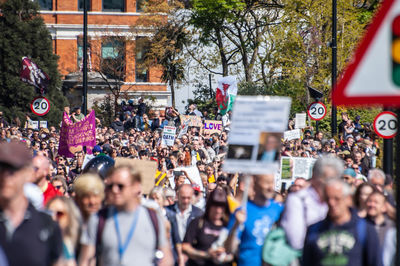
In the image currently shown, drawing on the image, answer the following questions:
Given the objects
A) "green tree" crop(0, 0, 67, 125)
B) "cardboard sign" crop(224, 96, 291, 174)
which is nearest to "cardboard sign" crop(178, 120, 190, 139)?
"green tree" crop(0, 0, 67, 125)

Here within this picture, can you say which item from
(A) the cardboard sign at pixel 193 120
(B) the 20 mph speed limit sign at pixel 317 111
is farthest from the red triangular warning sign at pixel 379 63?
(A) the cardboard sign at pixel 193 120

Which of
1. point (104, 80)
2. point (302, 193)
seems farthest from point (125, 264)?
point (104, 80)

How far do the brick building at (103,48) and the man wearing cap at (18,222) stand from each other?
138ft

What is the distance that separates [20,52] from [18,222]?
3806 centimetres

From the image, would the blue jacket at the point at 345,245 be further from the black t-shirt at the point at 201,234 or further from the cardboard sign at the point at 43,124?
the cardboard sign at the point at 43,124

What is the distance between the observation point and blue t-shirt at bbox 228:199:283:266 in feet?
22.0

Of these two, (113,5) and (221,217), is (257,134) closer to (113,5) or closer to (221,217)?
(221,217)

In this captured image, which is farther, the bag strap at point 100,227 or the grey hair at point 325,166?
the grey hair at point 325,166

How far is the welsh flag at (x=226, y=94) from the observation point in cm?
2433

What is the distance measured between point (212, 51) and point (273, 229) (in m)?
43.1

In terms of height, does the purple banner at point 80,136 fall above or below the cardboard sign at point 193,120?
below

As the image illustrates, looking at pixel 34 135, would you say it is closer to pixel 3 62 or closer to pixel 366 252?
pixel 366 252

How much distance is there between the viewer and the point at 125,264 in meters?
5.96

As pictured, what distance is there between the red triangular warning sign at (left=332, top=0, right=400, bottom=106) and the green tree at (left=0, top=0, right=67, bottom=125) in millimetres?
37666
